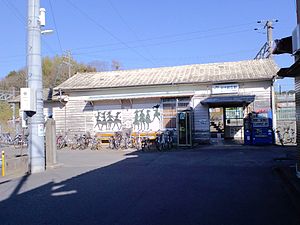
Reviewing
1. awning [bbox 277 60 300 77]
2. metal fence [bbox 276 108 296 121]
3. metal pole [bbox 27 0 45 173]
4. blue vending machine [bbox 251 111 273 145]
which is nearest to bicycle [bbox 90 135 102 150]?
metal pole [bbox 27 0 45 173]

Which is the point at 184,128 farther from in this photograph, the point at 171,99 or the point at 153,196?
the point at 153,196

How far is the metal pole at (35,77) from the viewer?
12.0 m

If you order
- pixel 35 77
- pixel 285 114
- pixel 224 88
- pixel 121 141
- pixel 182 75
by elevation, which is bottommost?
pixel 121 141

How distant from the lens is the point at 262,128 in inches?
720

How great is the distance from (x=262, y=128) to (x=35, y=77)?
39.9ft

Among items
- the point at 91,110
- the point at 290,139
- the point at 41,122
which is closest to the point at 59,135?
the point at 91,110

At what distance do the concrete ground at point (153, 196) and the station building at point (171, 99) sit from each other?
7.88 meters

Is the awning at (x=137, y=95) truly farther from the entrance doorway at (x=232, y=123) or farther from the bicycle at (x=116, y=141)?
the entrance doorway at (x=232, y=123)

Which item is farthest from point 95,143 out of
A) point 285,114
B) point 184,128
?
point 285,114

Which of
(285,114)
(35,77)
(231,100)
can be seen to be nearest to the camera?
(35,77)

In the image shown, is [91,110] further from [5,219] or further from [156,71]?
[5,219]

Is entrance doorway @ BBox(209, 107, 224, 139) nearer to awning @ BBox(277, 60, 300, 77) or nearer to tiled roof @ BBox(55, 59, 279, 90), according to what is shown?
tiled roof @ BBox(55, 59, 279, 90)

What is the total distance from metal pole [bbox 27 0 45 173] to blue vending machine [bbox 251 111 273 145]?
450 inches

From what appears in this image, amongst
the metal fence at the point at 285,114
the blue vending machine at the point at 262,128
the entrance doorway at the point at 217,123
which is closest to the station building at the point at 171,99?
the blue vending machine at the point at 262,128
